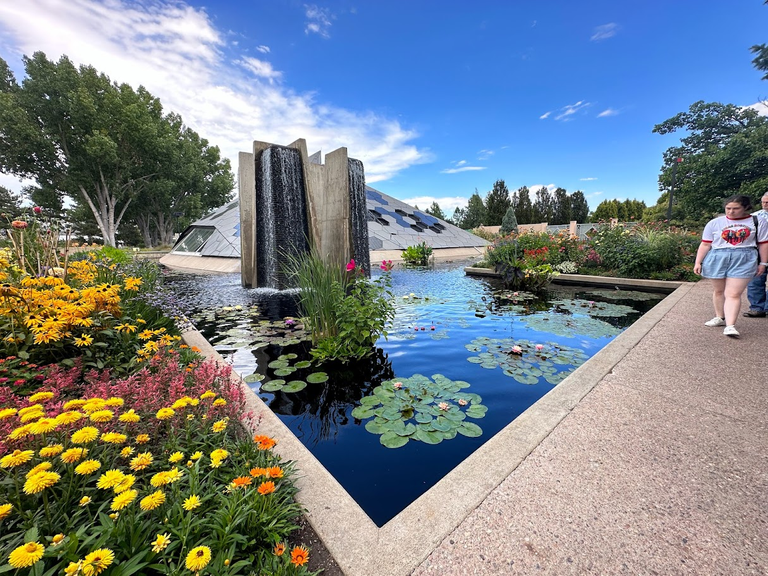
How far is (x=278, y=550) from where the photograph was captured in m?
1.07

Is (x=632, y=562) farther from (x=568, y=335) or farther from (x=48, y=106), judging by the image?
(x=48, y=106)

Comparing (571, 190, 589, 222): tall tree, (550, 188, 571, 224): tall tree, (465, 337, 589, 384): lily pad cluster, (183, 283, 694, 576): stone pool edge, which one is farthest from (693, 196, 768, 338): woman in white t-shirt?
(571, 190, 589, 222): tall tree

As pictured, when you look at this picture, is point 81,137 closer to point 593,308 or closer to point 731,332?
point 593,308

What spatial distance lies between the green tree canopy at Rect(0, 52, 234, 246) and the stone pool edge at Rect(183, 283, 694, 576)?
2535 cm

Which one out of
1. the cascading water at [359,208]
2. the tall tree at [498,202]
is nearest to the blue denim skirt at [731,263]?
the cascading water at [359,208]

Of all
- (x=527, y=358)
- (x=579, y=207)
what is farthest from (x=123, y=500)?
(x=579, y=207)

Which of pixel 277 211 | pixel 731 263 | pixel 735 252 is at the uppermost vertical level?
pixel 277 211

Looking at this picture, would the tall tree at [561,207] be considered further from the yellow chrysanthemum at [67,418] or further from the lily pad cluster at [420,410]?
the yellow chrysanthemum at [67,418]

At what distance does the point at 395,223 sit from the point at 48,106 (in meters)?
21.3

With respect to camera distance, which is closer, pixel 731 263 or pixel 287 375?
pixel 287 375

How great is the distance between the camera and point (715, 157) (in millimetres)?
20234

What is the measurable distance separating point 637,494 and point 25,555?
2.10 meters

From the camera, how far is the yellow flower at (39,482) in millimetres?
945

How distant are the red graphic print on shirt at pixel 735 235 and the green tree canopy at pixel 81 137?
86.8 ft
